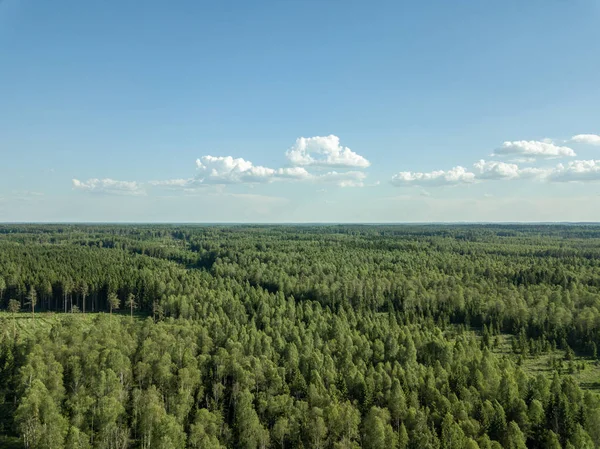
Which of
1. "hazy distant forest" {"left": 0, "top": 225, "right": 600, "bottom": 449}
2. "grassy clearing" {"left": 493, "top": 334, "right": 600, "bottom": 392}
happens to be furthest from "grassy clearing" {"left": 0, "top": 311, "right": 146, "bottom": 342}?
"grassy clearing" {"left": 493, "top": 334, "right": 600, "bottom": 392}

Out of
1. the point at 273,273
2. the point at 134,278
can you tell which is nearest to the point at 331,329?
the point at 273,273

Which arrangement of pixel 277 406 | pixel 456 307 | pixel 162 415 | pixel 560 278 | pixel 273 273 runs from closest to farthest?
pixel 162 415 → pixel 277 406 → pixel 456 307 → pixel 560 278 → pixel 273 273

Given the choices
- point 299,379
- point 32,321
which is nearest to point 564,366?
point 299,379

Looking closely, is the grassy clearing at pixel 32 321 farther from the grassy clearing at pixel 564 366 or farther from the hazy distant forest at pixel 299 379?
the grassy clearing at pixel 564 366

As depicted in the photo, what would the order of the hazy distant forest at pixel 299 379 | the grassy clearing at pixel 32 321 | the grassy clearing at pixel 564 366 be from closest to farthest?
the hazy distant forest at pixel 299 379, the grassy clearing at pixel 564 366, the grassy clearing at pixel 32 321

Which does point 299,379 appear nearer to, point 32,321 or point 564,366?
point 564,366

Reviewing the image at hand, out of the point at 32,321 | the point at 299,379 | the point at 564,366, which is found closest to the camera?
the point at 299,379

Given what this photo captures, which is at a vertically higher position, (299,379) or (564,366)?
(299,379)

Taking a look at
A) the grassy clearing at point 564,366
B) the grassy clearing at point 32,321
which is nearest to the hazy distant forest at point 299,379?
the grassy clearing at point 564,366

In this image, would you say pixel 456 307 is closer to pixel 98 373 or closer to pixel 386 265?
pixel 386 265

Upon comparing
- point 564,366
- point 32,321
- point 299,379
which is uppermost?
point 299,379

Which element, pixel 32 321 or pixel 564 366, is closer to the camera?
pixel 564 366
